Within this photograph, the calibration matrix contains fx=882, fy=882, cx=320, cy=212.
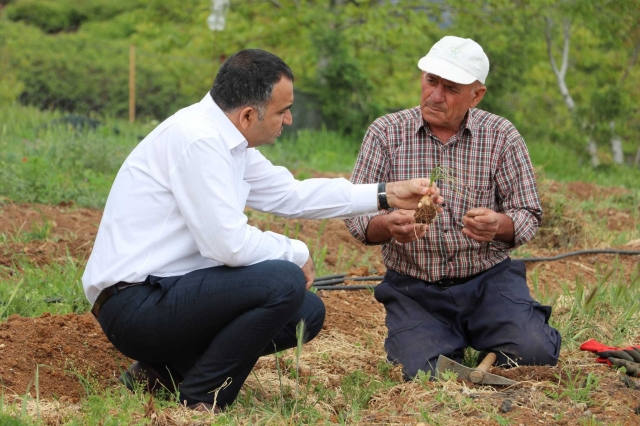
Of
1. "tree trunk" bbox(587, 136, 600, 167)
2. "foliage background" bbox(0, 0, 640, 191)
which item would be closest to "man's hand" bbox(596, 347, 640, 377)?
"foliage background" bbox(0, 0, 640, 191)

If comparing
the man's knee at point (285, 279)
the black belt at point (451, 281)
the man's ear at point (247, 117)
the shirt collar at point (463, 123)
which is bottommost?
the black belt at point (451, 281)

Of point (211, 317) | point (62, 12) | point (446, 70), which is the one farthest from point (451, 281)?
point (62, 12)

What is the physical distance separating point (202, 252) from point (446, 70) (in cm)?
143

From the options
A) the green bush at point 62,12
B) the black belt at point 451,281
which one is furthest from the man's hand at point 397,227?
the green bush at point 62,12

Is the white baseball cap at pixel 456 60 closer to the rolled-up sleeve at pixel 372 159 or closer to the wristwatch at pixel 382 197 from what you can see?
the rolled-up sleeve at pixel 372 159

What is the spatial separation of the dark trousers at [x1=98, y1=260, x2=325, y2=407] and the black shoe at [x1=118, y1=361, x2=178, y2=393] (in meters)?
0.22

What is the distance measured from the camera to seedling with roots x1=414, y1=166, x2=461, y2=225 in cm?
369

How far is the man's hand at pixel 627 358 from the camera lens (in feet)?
12.5

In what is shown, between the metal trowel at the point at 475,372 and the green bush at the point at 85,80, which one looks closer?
the metal trowel at the point at 475,372

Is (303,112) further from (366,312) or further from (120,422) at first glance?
(120,422)

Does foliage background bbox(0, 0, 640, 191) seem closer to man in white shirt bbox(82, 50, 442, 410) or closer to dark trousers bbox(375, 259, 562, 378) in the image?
dark trousers bbox(375, 259, 562, 378)

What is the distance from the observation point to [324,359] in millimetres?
4211

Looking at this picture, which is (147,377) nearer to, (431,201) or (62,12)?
(431,201)

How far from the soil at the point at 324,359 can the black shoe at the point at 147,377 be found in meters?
0.08
